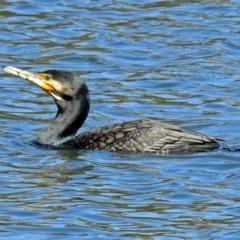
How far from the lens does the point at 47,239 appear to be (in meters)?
9.78

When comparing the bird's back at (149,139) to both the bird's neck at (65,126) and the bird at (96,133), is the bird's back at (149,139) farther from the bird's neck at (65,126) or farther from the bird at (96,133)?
the bird's neck at (65,126)

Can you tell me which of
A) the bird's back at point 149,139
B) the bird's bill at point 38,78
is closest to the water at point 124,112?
the bird's back at point 149,139

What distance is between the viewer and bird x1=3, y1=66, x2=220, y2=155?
13.2 m

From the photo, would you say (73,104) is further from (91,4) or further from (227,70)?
(91,4)

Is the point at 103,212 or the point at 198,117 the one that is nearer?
the point at 103,212

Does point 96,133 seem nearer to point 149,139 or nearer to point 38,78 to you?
point 149,139

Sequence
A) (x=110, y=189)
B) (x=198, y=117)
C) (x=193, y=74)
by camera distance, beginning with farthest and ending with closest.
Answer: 1. (x=193, y=74)
2. (x=198, y=117)
3. (x=110, y=189)

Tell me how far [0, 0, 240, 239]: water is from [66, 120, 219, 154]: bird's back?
141mm

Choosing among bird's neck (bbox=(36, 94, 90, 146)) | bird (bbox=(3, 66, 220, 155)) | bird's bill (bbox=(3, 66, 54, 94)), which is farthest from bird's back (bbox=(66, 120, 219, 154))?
bird's bill (bbox=(3, 66, 54, 94))

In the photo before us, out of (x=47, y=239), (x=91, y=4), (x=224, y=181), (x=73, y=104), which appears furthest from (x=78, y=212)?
(x=91, y=4)

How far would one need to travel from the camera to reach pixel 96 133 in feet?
43.9

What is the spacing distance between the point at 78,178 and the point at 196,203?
1.58m

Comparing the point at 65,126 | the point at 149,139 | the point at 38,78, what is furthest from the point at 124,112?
the point at 149,139

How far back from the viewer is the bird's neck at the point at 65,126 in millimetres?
13695
